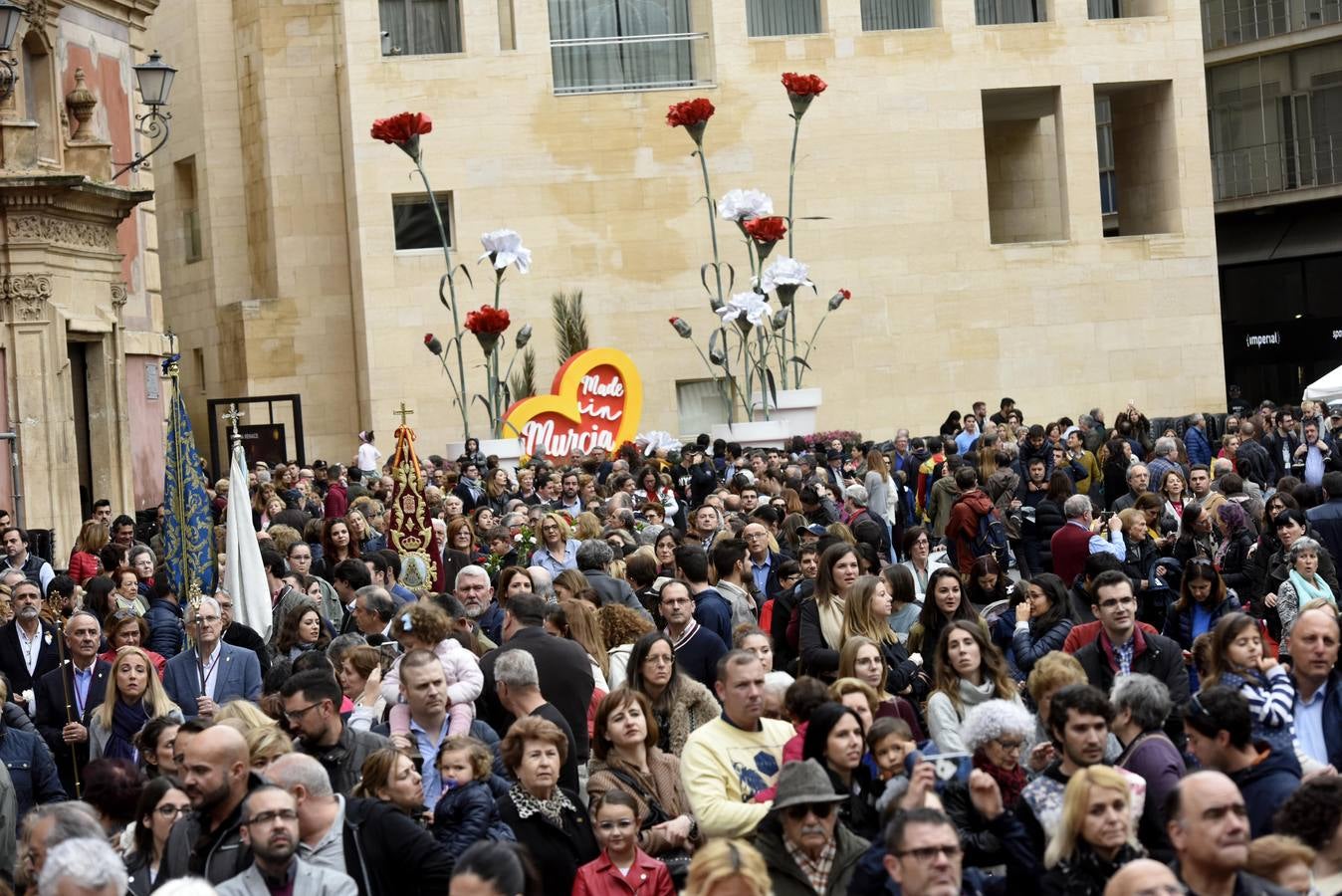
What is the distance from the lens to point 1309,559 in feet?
39.0

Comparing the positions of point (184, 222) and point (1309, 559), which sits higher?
point (184, 222)

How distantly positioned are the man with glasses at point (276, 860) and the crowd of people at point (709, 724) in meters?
0.01

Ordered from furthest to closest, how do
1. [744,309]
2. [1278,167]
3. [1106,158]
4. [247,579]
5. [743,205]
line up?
1. [1106,158]
2. [1278,167]
3. [743,205]
4. [744,309]
5. [247,579]

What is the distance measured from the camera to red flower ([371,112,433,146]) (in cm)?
2955

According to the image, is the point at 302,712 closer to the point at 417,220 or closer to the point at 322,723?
the point at 322,723

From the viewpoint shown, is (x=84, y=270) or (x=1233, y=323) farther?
(x=1233, y=323)

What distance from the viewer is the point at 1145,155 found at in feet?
136

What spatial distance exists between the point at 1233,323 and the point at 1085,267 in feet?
29.9

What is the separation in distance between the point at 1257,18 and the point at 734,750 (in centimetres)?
4182

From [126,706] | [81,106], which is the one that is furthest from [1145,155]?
[126,706]

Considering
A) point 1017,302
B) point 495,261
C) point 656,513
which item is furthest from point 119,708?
A: point 1017,302

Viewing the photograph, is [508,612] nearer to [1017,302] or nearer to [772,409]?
[772,409]

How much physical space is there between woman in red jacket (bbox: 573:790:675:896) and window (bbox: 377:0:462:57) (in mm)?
31918

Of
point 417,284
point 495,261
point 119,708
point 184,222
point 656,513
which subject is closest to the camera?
point 119,708
